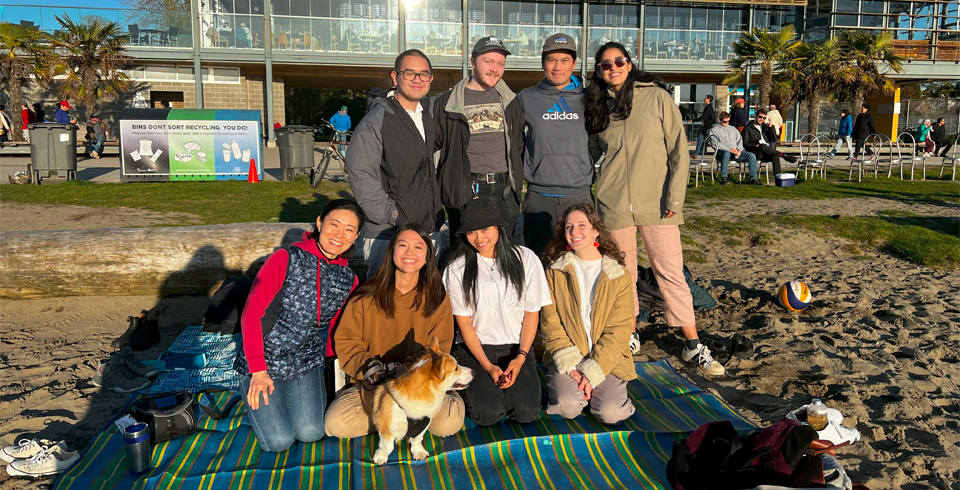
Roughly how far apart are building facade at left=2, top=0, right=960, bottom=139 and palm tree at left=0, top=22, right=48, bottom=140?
0.56 m

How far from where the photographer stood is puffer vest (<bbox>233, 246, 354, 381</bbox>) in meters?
3.34

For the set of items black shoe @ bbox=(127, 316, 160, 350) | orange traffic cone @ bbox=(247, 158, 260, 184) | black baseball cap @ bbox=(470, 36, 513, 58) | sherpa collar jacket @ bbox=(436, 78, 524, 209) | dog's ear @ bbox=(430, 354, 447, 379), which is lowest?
black shoe @ bbox=(127, 316, 160, 350)

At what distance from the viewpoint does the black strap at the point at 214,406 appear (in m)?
3.59

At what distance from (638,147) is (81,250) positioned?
15.0 ft

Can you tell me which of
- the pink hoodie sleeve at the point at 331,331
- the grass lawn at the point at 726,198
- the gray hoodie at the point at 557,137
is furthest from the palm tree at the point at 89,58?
the pink hoodie sleeve at the point at 331,331

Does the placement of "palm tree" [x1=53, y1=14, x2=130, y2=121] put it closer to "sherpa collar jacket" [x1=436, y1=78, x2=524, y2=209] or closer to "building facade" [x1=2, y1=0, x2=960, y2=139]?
"building facade" [x1=2, y1=0, x2=960, y2=139]

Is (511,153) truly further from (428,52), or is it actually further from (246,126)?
(428,52)

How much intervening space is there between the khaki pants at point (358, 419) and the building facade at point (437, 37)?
69.8 feet

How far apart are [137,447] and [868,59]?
3015 cm

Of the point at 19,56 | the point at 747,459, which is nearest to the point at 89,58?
the point at 19,56

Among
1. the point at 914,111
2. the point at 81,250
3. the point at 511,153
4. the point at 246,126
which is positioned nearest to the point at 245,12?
the point at 246,126

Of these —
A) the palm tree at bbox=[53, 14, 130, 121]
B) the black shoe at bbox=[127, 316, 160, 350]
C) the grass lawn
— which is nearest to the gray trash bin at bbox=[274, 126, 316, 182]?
the grass lawn

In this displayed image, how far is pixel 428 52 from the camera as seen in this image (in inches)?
944

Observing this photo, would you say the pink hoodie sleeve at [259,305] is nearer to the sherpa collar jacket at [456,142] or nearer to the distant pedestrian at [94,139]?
the sherpa collar jacket at [456,142]
